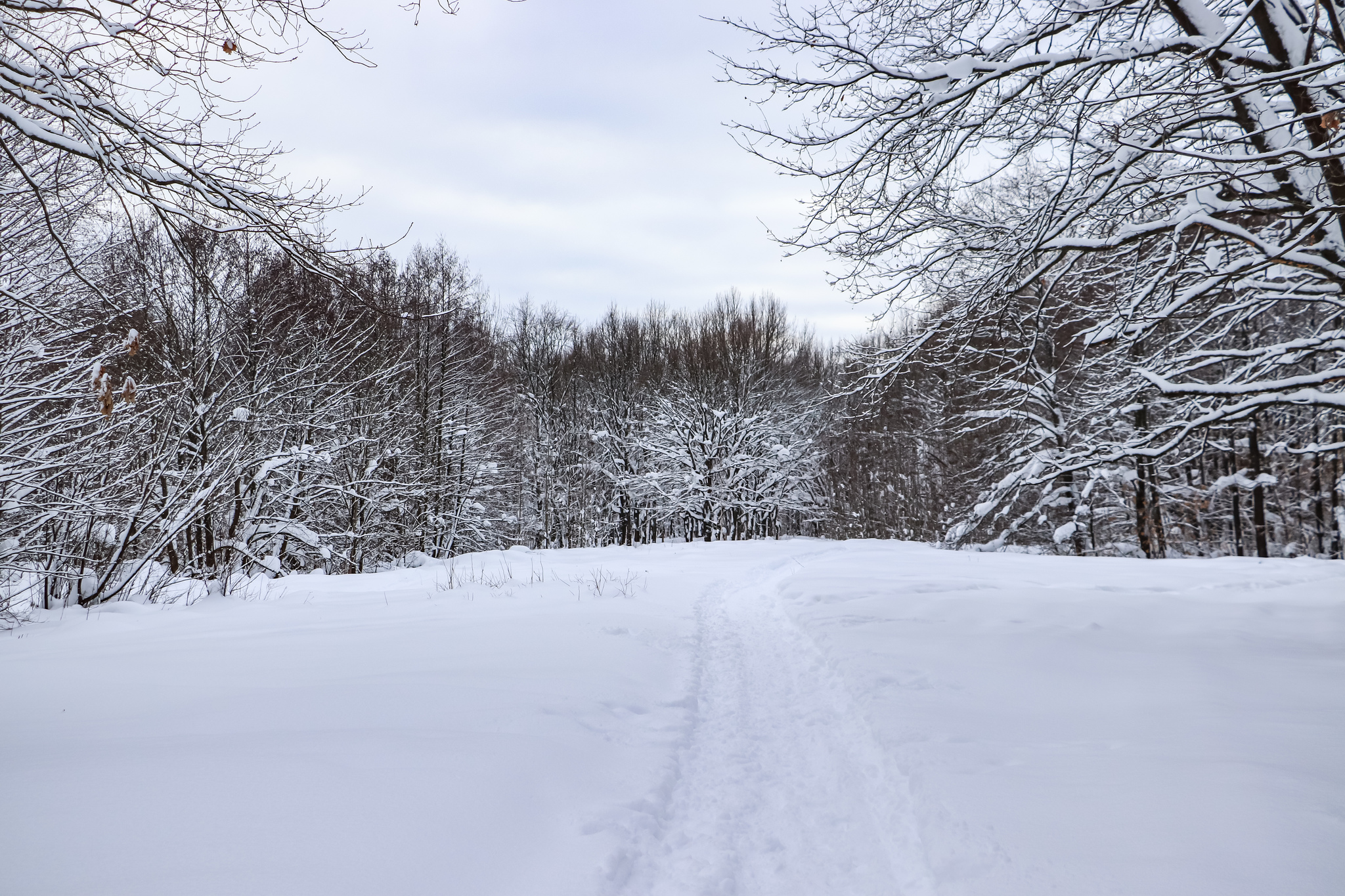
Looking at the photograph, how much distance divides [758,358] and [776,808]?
2467 cm

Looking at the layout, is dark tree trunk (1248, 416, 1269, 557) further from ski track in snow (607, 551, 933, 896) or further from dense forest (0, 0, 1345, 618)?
ski track in snow (607, 551, 933, 896)

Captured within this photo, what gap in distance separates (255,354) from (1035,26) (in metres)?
15.6

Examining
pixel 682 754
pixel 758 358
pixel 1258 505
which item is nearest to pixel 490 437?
pixel 758 358

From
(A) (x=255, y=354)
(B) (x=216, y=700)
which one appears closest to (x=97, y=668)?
(B) (x=216, y=700)

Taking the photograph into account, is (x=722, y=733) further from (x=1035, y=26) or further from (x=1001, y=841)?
(x=1035, y=26)

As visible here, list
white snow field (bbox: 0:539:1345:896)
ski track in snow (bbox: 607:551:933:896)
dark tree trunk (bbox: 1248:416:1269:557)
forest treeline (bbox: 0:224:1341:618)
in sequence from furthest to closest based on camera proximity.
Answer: dark tree trunk (bbox: 1248:416:1269:557) → forest treeline (bbox: 0:224:1341:618) → ski track in snow (bbox: 607:551:933:896) → white snow field (bbox: 0:539:1345:896)

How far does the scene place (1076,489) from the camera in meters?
16.3

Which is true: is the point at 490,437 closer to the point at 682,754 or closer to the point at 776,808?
the point at 682,754

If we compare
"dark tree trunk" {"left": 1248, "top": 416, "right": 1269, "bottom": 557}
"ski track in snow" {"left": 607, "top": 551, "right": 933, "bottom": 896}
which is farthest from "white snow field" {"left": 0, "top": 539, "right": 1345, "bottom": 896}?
"dark tree trunk" {"left": 1248, "top": 416, "right": 1269, "bottom": 557}

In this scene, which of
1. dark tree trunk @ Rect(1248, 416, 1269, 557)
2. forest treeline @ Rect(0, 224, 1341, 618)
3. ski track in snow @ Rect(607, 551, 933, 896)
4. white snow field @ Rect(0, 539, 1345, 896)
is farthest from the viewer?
dark tree trunk @ Rect(1248, 416, 1269, 557)

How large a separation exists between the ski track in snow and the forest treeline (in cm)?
295

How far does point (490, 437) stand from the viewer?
76.7ft

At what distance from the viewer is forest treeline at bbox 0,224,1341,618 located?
7.21 meters

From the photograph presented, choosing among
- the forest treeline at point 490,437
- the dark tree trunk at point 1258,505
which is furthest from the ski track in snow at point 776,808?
the dark tree trunk at point 1258,505
